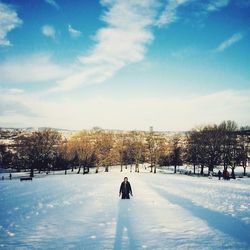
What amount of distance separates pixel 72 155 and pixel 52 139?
28.8ft

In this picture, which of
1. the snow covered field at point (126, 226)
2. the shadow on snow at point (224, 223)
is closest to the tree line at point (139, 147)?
the shadow on snow at point (224, 223)

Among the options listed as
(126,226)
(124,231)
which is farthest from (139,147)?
(124,231)

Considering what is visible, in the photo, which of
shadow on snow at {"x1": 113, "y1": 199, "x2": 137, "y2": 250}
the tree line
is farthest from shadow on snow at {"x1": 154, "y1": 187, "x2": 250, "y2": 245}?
the tree line

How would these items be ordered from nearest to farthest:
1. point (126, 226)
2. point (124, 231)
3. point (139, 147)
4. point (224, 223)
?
point (124, 231) < point (126, 226) < point (224, 223) < point (139, 147)

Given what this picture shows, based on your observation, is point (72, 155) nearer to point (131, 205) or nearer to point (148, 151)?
point (148, 151)

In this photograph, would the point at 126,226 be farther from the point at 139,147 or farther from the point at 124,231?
the point at 139,147

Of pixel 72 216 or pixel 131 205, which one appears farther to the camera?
pixel 131 205

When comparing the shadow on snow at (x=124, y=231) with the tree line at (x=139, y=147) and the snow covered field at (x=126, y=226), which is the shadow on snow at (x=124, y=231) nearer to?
the snow covered field at (x=126, y=226)

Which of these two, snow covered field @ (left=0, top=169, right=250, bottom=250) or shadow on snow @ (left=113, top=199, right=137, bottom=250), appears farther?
snow covered field @ (left=0, top=169, right=250, bottom=250)

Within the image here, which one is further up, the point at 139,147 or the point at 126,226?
the point at 139,147

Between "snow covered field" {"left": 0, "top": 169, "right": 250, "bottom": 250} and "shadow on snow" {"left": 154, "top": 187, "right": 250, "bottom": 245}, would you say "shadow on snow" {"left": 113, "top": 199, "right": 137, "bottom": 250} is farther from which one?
"shadow on snow" {"left": 154, "top": 187, "right": 250, "bottom": 245}

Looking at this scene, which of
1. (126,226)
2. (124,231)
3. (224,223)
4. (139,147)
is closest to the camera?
(124,231)

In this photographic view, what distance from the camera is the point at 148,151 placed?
257 feet

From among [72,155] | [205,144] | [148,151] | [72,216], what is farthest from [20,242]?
[148,151]
